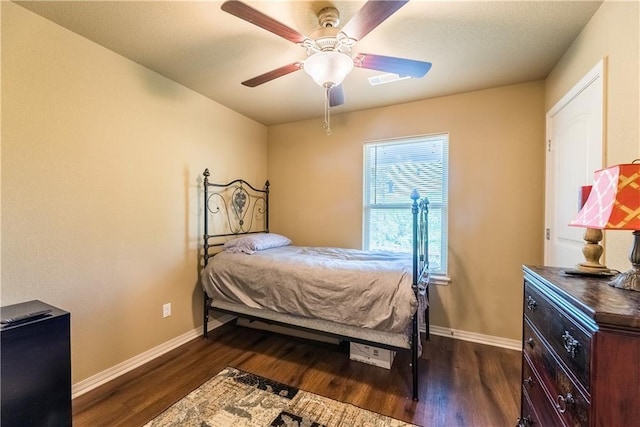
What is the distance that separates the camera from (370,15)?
1.31 metres

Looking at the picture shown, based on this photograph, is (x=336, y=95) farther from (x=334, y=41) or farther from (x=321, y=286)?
(x=321, y=286)

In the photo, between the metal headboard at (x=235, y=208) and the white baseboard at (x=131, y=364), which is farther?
the metal headboard at (x=235, y=208)

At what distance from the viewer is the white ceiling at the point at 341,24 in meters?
1.62

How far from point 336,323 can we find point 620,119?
2.08 meters

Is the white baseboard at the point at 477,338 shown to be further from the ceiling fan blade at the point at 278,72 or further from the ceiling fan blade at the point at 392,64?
the ceiling fan blade at the point at 278,72

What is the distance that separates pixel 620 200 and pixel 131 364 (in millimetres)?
3100

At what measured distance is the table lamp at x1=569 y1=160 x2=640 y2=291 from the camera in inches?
33.0

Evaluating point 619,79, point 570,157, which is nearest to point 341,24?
point 619,79

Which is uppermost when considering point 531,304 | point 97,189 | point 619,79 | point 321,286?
point 619,79

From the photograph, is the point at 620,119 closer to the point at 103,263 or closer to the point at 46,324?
the point at 46,324

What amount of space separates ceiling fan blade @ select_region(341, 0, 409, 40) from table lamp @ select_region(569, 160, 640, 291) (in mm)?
1028

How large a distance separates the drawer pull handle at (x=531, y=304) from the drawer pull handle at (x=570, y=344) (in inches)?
12.0

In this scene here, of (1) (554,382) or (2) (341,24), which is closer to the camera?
(1) (554,382)

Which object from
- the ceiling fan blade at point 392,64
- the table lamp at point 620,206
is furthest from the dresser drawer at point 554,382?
the ceiling fan blade at point 392,64
